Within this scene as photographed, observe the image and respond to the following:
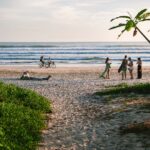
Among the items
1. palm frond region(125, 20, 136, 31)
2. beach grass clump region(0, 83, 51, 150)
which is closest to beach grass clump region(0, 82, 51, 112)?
beach grass clump region(0, 83, 51, 150)

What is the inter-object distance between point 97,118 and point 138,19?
14.6 ft

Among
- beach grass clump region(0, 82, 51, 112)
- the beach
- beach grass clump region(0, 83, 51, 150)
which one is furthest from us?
beach grass clump region(0, 82, 51, 112)

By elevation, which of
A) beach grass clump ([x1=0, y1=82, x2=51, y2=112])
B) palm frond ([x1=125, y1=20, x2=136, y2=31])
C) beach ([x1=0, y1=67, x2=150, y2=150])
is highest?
palm frond ([x1=125, y1=20, x2=136, y2=31])

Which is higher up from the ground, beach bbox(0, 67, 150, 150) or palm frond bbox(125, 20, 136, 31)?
Answer: palm frond bbox(125, 20, 136, 31)

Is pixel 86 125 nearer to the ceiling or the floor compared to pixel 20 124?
nearer to the floor

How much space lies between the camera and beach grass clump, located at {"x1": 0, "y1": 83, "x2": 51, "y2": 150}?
12.1 metres

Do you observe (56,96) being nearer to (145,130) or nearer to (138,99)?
(138,99)

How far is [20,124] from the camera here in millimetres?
13719

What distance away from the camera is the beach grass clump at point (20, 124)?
12100 mm

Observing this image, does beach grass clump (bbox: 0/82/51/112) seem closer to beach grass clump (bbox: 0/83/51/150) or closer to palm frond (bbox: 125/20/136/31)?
beach grass clump (bbox: 0/83/51/150)

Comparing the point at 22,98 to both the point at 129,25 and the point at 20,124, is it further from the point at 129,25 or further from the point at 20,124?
the point at 129,25

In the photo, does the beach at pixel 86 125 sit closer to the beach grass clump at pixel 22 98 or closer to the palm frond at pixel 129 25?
the beach grass clump at pixel 22 98

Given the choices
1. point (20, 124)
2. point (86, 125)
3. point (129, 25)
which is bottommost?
point (86, 125)

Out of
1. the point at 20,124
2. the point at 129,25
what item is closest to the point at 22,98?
the point at 20,124
